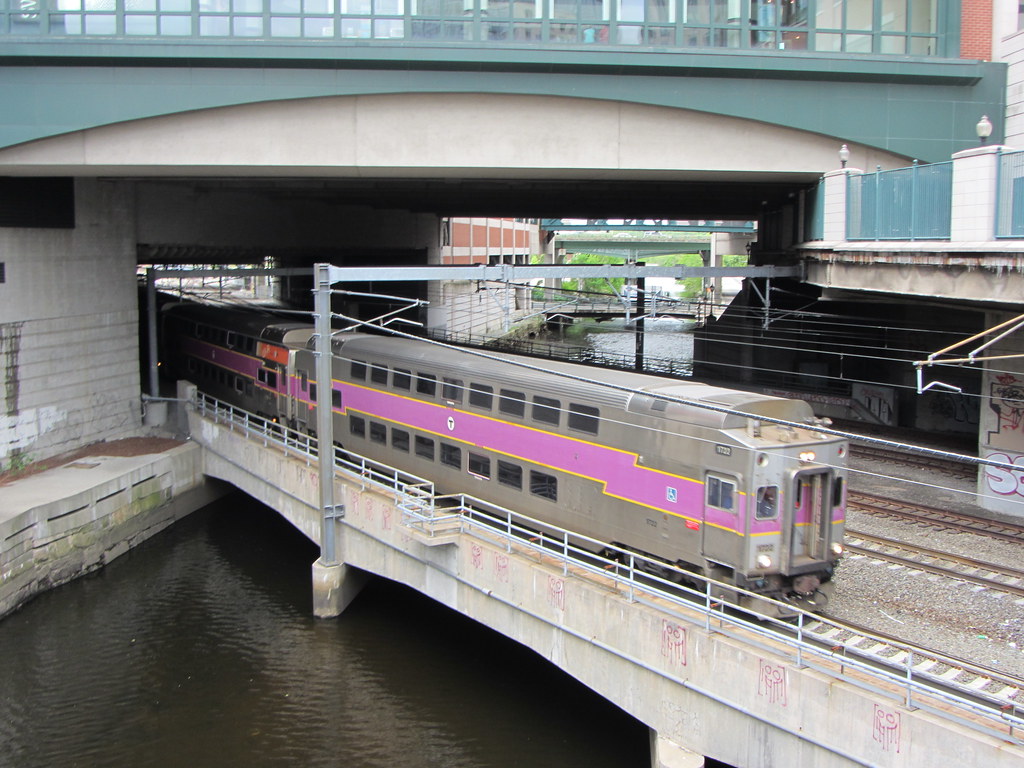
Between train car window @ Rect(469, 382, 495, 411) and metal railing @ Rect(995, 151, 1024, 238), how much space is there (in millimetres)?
9185

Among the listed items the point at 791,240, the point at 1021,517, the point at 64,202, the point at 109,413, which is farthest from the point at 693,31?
the point at 109,413

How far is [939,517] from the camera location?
18.9 m

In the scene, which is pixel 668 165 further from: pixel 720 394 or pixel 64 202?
pixel 64 202

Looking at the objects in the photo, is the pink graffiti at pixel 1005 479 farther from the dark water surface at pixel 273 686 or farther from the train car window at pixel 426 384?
the train car window at pixel 426 384

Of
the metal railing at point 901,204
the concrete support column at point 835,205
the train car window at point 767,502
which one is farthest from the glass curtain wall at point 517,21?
the train car window at point 767,502

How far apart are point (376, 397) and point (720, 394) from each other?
9697 mm

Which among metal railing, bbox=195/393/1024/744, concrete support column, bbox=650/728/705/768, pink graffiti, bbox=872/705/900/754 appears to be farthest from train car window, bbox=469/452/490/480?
pink graffiti, bbox=872/705/900/754

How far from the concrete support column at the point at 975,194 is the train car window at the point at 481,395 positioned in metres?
8.75

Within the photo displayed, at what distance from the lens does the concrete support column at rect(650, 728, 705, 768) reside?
12.6 metres

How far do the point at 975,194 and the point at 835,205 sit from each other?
640 centimetres

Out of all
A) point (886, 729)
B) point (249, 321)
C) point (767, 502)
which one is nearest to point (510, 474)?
point (767, 502)

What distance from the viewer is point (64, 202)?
26.7 m

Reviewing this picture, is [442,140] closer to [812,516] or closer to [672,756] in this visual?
[812,516]

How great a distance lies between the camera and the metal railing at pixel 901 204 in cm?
1692
